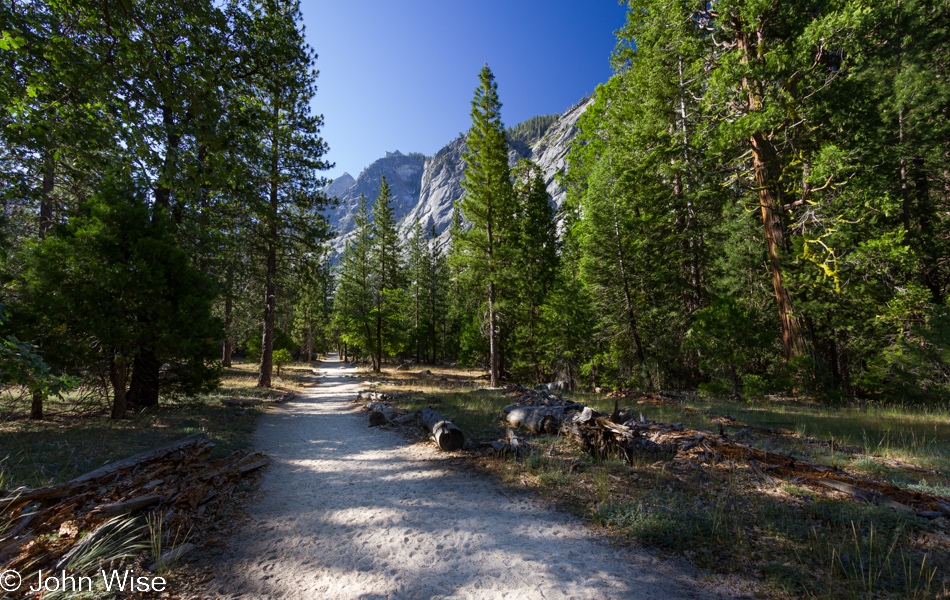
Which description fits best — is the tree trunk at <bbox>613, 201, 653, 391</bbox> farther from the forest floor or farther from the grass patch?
the grass patch

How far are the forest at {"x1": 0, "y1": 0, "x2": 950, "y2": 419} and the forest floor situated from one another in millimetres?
5557

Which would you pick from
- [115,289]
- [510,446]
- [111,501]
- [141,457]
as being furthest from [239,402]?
[510,446]

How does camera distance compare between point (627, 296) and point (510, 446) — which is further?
point (627, 296)

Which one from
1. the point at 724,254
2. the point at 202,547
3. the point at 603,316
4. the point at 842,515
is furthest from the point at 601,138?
the point at 202,547

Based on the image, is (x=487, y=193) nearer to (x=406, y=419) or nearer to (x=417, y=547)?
(x=406, y=419)

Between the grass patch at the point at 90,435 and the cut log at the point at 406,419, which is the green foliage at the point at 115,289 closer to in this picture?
the grass patch at the point at 90,435

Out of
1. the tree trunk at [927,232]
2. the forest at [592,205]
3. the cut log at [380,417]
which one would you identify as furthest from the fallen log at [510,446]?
the tree trunk at [927,232]

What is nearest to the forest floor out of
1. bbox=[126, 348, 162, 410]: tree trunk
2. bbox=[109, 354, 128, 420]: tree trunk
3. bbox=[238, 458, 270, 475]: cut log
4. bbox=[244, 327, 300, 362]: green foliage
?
bbox=[238, 458, 270, 475]: cut log

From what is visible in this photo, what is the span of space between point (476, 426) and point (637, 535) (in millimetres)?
5182

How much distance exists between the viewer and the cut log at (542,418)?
7.70 m

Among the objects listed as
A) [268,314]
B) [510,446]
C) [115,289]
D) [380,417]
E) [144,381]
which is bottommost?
[380,417]

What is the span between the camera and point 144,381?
9078mm

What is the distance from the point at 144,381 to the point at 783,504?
14.1 meters

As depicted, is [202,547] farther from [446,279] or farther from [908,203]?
[446,279]
